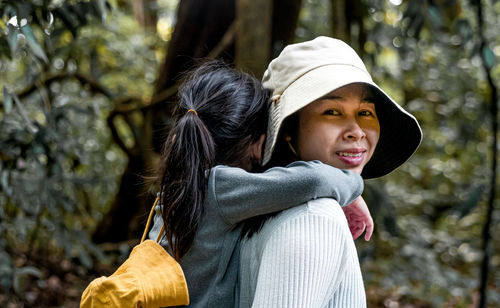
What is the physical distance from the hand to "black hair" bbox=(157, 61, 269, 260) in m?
0.27

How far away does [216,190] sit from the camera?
98 cm

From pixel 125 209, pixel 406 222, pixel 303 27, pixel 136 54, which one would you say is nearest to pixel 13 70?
pixel 136 54

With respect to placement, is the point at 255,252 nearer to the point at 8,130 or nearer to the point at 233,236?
the point at 233,236

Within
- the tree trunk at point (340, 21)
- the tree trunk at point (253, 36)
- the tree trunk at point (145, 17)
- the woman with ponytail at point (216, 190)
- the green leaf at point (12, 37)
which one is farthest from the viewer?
the tree trunk at point (145, 17)

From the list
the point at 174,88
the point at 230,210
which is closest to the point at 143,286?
the point at 230,210

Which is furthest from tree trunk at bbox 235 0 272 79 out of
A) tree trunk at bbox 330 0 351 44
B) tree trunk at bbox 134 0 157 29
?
tree trunk at bbox 134 0 157 29

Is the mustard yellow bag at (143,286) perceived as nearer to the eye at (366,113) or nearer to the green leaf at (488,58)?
the eye at (366,113)

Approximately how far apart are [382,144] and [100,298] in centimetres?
70

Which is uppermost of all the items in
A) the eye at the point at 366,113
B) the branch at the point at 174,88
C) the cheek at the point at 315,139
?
the eye at the point at 366,113

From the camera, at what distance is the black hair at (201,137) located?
980mm

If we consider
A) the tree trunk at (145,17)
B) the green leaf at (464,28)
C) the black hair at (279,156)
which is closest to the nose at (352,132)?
the black hair at (279,156)

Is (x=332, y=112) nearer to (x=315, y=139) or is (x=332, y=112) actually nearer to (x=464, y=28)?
(x=315, y=139)

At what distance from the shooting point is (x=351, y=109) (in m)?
1.10

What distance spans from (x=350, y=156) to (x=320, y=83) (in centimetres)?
16
